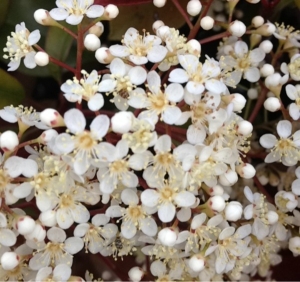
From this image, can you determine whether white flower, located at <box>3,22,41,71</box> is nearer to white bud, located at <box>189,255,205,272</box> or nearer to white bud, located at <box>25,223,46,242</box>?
white bud, located at <box>25,223,46,242</box>

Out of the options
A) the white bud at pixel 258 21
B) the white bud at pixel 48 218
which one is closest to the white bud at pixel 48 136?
the white bud at pixel 48 218

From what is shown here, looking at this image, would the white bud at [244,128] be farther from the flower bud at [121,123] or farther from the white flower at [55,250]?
the white flower at [55,250]

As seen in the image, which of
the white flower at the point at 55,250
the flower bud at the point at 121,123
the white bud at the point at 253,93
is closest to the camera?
the flower bud at the point at 121,123

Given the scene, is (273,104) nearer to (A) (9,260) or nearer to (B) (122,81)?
(B) (122,81)

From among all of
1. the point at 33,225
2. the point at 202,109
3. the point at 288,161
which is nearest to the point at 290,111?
the point at 288,161

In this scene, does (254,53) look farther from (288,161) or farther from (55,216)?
(55,216)

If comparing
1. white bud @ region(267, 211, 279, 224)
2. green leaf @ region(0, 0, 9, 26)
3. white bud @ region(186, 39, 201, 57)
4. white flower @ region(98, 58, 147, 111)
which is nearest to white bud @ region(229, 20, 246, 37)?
white bud @ region(186, 39, 201, 57)

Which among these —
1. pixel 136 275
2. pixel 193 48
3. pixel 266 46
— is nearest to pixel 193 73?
pixel 193 48
